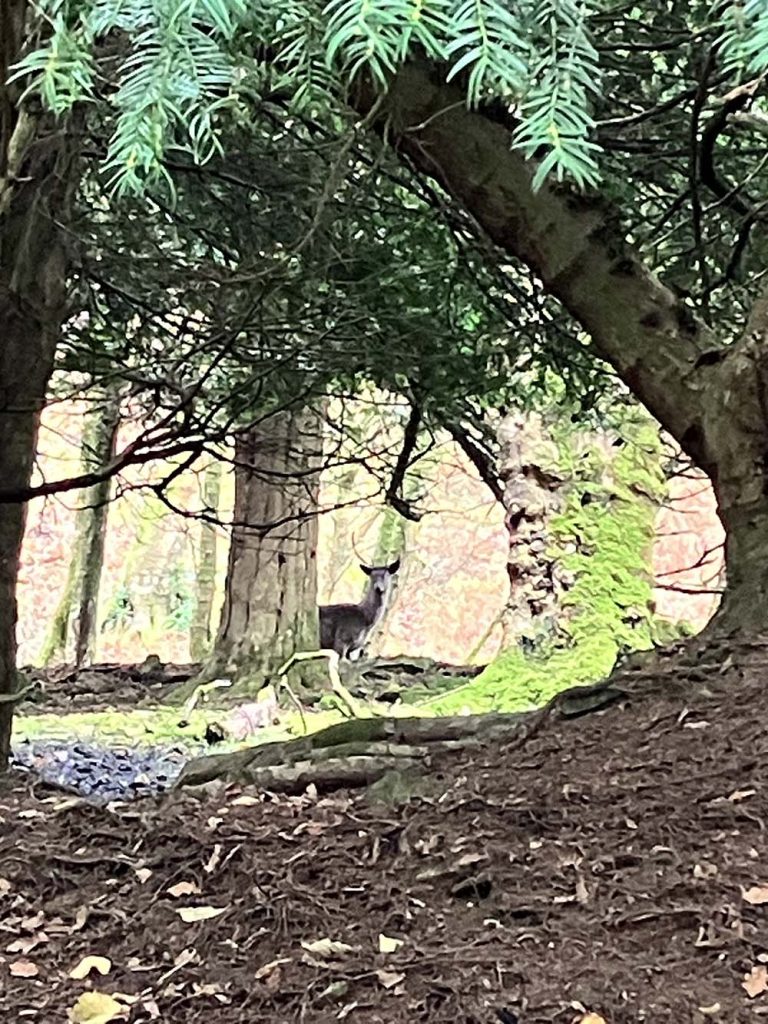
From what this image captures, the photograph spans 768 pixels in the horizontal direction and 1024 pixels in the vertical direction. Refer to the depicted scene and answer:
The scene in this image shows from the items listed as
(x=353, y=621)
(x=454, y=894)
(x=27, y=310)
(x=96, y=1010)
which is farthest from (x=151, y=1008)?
(x=353, y=621)

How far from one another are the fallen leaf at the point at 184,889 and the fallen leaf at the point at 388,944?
413 millimetres

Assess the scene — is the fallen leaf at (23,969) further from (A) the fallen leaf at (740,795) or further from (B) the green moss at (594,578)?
(B) the green moss at (594,578)

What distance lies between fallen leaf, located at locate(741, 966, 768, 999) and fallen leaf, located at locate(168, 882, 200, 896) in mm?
939

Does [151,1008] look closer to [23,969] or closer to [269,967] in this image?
[269,967]

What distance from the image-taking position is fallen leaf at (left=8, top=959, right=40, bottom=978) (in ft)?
6.10

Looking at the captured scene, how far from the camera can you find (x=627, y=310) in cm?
277

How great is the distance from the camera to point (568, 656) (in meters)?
6.27

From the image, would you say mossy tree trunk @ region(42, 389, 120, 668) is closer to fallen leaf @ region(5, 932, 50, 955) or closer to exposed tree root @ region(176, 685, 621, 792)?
exposed tree root @ region(176, 685, 621, 792)

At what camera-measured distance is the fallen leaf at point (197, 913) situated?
1973 millimetres

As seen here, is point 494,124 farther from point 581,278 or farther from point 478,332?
point 478,332

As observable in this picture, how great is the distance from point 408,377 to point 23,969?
240 centimetres

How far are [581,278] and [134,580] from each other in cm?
1591

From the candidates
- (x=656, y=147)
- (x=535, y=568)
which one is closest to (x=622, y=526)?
(x=535, y=568)

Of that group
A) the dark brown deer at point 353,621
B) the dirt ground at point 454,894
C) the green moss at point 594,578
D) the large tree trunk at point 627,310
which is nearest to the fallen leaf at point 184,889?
the dirt ground at point 454,894
